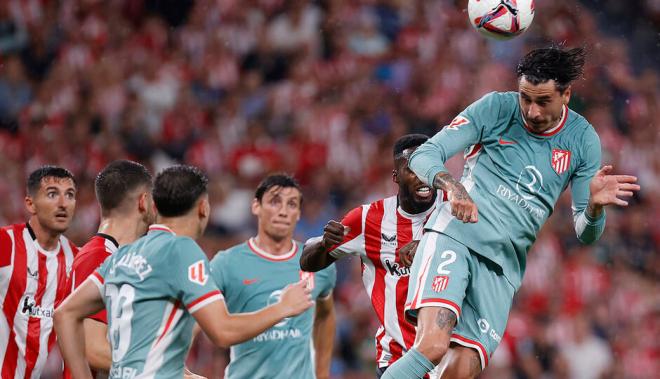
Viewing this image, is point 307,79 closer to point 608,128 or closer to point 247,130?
point 247,130

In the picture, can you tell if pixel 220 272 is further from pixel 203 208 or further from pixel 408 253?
pixel 203 208

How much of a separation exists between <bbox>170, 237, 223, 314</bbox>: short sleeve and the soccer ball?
227 cm

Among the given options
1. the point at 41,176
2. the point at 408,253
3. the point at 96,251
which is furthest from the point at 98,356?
the point at 408,253

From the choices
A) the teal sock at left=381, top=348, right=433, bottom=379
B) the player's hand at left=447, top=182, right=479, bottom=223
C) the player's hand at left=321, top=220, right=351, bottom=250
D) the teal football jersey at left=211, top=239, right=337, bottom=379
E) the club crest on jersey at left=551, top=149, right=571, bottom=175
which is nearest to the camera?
the player's hand at left=447, top=182, right=479, bottom=223

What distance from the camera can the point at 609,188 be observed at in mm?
5000

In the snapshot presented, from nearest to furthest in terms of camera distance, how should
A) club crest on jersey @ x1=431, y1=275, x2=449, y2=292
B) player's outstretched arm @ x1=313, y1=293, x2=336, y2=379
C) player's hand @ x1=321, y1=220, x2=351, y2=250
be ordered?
club crest on jersey @ x1=431, y1=275, x2=449, y2=292
player's hand @ x1=321, y1=220, x2=351, y2=250
player's outstretched arm @ x1=313, y1=293, x2=336, y2=379

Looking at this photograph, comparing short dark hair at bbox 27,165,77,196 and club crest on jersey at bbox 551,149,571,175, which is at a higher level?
short dark hair at bbox 27,165,77,196

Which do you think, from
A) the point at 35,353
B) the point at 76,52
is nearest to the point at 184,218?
the point at 35,353

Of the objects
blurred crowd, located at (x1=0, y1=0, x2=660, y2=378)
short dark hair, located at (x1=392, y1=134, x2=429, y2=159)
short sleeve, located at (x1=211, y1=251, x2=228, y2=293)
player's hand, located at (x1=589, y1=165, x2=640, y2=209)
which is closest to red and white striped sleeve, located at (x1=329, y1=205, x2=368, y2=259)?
short dark hair, located at (x1=392, y1=134, x2=429, y2=159)

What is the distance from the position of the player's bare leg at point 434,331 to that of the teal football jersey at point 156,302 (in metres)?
1.10

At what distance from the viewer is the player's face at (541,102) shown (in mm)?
5113

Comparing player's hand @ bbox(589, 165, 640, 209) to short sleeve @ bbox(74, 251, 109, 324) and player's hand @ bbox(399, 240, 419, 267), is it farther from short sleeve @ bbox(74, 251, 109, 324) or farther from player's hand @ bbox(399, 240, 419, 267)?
short sleeve @ bbox(74, 251, 109, 324)

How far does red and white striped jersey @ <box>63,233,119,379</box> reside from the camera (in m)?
5.27

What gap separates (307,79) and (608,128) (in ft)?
12.4
